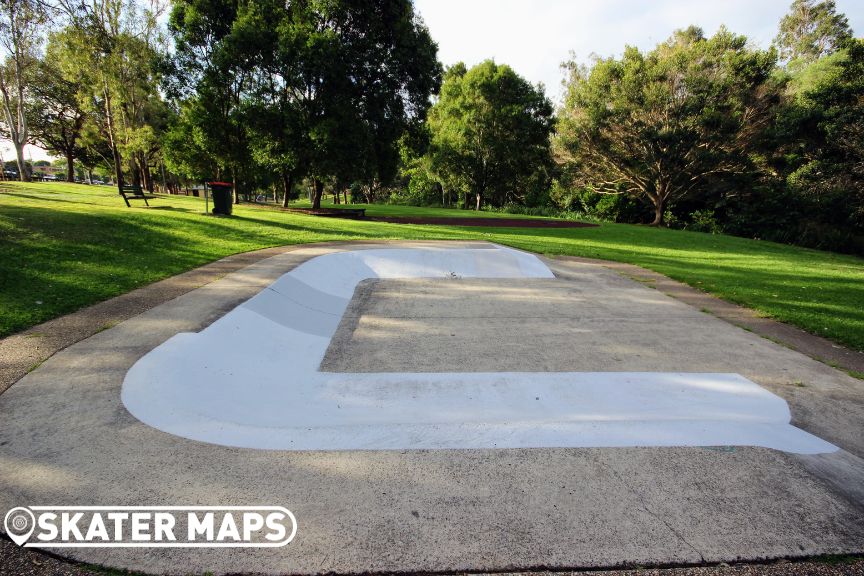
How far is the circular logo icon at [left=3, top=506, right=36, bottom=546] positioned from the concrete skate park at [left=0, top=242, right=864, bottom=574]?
4.1 inches

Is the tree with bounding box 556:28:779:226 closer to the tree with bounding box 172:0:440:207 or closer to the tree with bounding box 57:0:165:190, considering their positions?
the tree with bounding box 172:0:440:207

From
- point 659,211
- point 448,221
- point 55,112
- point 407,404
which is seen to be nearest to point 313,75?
point 448,221

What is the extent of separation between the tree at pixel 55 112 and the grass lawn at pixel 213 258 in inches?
1318

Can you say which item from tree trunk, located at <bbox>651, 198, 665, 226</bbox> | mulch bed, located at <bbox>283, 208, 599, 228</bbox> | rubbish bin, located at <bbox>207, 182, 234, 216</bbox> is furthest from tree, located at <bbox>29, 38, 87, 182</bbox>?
tree trunk, located at <bbox>651, 198, 665, 226</bbox>

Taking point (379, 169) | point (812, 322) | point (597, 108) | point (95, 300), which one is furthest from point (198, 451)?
point (597, 108)

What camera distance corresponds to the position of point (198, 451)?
10.2 feet

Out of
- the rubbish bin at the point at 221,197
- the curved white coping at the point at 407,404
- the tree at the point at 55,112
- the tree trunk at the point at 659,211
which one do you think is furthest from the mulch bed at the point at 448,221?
the tree at the point at 55,112

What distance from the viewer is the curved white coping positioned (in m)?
3.56

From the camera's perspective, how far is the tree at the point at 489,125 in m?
38.0

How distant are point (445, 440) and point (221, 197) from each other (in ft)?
55.9

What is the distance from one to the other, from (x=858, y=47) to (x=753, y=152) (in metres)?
6.87

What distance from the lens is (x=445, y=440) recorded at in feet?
11.6

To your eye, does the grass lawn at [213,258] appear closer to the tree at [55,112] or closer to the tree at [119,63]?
the tree at [119,63]

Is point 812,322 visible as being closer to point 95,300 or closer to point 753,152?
point 95,300
